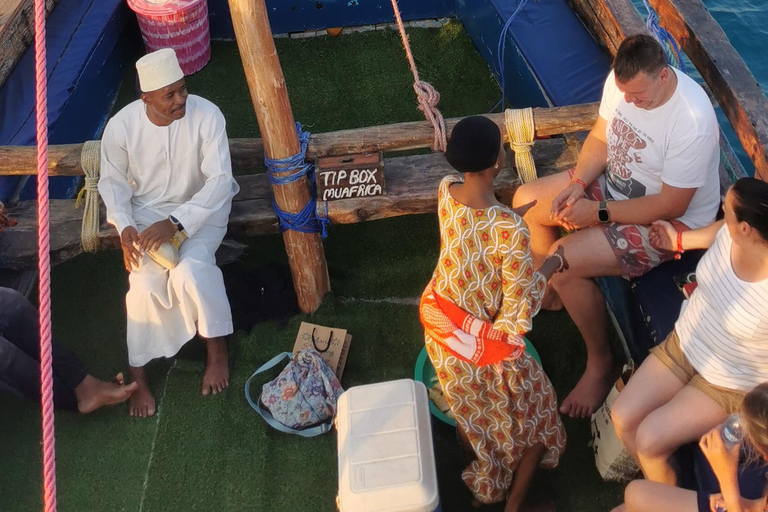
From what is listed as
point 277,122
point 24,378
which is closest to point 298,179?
point 277,122

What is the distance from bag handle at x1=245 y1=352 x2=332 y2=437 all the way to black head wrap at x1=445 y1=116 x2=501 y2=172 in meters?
1.65

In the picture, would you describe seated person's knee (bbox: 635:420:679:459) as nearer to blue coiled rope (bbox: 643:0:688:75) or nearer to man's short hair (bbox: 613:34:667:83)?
man's short hair (bbox: 613:34:667:83)

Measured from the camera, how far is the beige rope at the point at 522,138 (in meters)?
3.60

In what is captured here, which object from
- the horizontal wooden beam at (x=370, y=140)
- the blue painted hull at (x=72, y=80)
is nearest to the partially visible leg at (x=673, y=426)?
the horizontal wooden beam at (x=370, y=140)

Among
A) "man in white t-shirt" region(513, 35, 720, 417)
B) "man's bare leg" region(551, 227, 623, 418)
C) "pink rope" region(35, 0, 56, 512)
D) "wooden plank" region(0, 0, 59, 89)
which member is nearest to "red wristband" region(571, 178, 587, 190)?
"man in white t-shirt" region(513, 35, 720, 417)

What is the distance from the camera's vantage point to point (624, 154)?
3.21 meters

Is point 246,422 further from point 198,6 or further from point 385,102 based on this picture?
point 198,6

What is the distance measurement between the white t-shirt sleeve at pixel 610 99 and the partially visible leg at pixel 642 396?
46.2 inches

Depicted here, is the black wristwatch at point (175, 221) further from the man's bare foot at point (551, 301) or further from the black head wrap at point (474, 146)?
the man's bare foot at point (551, 301)

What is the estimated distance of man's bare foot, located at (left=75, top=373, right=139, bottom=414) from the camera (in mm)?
3533

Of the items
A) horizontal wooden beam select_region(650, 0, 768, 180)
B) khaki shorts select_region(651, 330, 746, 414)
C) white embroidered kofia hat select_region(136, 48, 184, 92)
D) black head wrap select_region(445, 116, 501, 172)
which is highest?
black head wrap select_region(445, 116, 501, 172)

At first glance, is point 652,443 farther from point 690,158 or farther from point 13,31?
point 13,31

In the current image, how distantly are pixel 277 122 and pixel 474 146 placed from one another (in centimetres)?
139

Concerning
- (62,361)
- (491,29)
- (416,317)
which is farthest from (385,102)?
(62,361)
